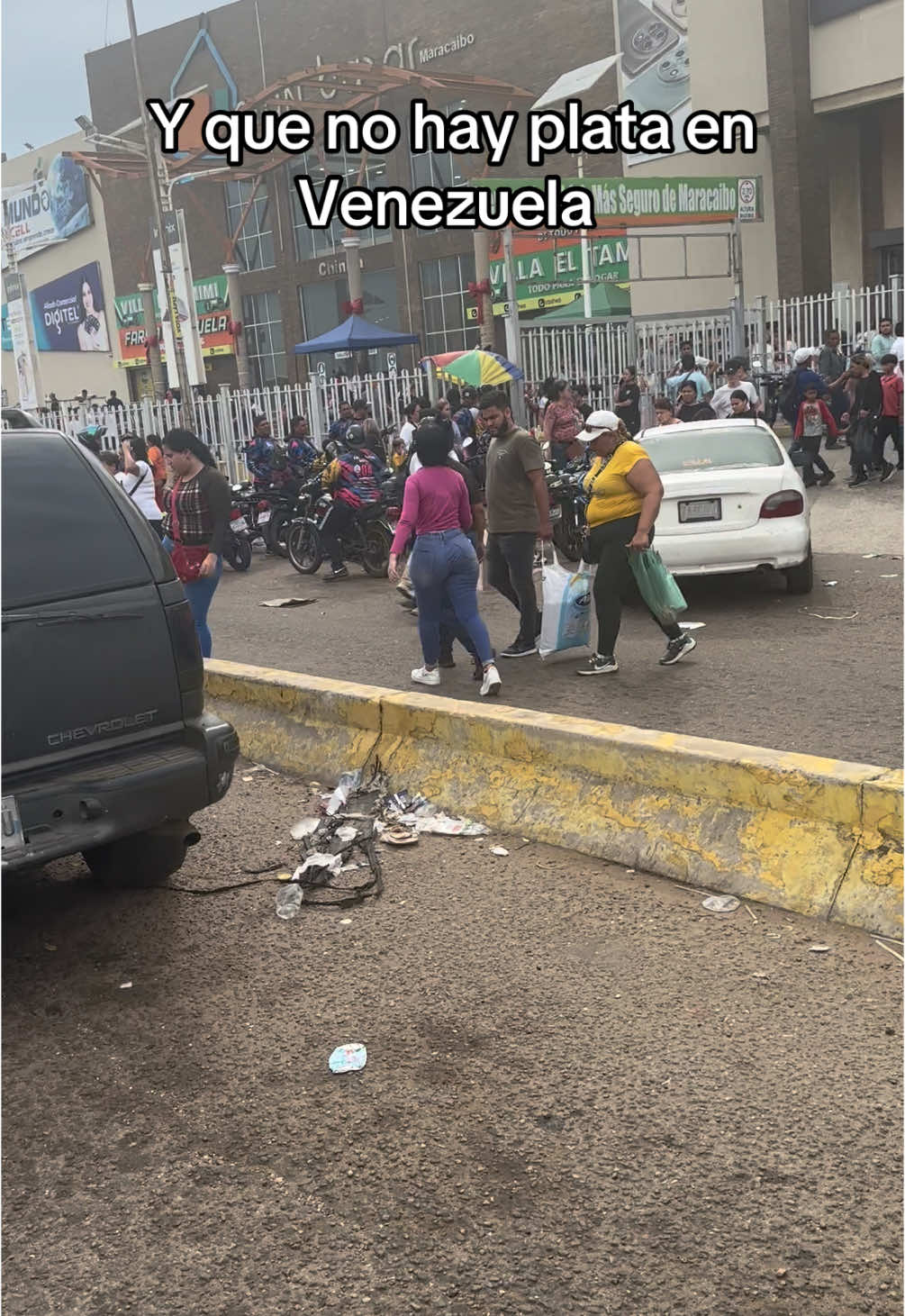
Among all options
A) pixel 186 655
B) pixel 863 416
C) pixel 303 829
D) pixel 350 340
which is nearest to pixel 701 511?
pixel 303 829

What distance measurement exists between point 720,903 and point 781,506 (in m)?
6.12

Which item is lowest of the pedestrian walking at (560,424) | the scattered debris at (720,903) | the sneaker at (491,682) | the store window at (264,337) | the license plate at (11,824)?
the scattered debris at (720,903)

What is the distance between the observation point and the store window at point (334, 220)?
44812 millimetres

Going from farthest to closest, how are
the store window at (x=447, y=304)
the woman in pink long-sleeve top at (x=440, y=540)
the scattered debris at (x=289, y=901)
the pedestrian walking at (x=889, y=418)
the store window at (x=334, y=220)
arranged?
the store window at (x=334, y=220)
the store window at (x=447, y=304)
the pedestrian walking at (x=889, y=418)
the woman in pink long-sleeve top at (x=440, y=540)
the scattered debris at (x=289, y=901)

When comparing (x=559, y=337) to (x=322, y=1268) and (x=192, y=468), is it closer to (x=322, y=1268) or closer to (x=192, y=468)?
(x=192, y=468)

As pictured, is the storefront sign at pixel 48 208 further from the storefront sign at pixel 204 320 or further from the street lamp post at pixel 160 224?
the street lamp post at pixel 160 224

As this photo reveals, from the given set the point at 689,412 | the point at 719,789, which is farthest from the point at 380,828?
the point at 689,412

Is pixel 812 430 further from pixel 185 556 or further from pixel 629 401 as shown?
pixel 185 556

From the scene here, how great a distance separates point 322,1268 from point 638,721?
15.0ft

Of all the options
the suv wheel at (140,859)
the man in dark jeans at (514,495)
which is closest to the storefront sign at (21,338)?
the man in dark jeans at (514,495)

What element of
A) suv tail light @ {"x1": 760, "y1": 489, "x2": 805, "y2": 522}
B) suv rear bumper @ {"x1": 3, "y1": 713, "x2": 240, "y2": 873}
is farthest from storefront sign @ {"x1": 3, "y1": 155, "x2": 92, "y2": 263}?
suv rear bumper @ {"x1": 3, "y1": 713, "x2": 240, "y2": 873}

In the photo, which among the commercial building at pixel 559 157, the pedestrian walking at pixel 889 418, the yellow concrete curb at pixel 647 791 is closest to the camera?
the yellow concrete curb at pixel 647 791

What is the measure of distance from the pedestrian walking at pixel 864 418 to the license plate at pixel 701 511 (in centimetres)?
735

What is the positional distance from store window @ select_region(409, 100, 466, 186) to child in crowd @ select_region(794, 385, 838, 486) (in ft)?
87.8
